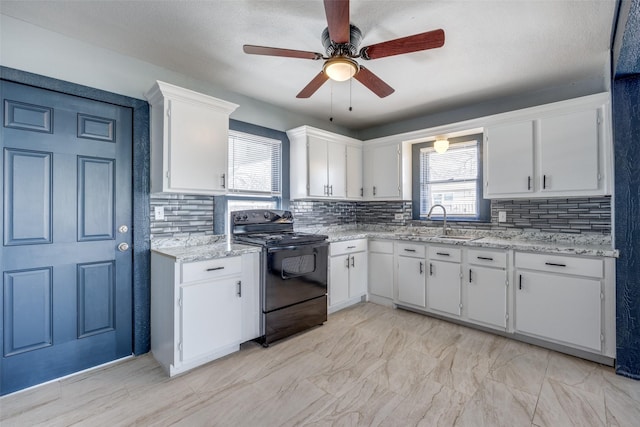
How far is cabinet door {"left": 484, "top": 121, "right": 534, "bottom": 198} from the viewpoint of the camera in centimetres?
290

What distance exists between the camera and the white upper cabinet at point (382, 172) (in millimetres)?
3961

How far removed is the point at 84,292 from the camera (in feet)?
7.43

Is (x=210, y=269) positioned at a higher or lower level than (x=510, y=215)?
lower

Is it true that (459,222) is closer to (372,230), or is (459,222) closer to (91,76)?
(372,230)

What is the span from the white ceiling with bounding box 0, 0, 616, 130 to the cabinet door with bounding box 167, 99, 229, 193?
439 mm

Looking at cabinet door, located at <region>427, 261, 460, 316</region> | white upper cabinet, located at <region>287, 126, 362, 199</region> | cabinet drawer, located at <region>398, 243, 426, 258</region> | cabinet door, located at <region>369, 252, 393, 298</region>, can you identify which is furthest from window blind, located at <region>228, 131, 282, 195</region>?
cabinet door, located at <region>427, 261, 460, 316</region>

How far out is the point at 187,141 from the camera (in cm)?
248

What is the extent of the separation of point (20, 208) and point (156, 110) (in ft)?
3.78

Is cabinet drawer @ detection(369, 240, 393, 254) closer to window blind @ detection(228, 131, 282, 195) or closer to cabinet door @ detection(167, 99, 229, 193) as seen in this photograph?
window blind @ detection(228, 131, 282, 195)

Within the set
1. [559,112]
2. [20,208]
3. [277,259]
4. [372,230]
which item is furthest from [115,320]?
[559,112]

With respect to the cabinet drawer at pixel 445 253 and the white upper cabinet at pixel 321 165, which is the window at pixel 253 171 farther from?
Answer: the cabinet drawer at pixel 445 253

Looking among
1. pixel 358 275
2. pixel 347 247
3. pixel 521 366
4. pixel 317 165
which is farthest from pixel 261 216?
pixel 521 366

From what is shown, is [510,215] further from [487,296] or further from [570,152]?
[487,296]

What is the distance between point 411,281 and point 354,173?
1.64 metres
